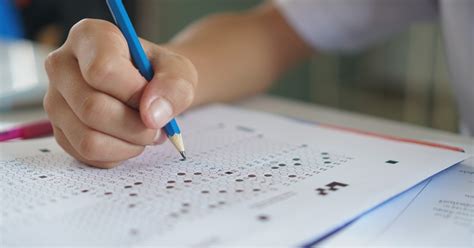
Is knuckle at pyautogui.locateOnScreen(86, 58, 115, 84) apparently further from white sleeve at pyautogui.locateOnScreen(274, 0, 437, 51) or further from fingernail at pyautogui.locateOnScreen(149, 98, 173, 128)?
white sleeve at pyautogui.locateOnScreen(274, 0, 437, 51)

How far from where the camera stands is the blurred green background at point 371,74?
170 centimetres

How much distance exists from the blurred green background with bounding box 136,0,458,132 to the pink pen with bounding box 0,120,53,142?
1.17 metres

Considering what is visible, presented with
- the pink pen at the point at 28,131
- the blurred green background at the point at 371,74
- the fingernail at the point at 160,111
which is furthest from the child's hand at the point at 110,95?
the blurred green background at the point at 371,74

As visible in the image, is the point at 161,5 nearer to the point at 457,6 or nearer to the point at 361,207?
the point at 457,6

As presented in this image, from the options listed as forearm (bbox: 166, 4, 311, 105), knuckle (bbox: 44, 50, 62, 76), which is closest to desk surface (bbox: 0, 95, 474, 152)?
forearm (bbox: 166, 4, 311, 105)

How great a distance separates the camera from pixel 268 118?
0.56m

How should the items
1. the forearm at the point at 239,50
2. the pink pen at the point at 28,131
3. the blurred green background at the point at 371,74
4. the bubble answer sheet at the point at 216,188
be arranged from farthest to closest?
the blurred green background at the point at 371,74 → the forearm at the point at 239,50 → the pink pen at the point at 28,131 → the bubble answer sheet at the point at 216,188

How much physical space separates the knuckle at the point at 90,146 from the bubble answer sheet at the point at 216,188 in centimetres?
1

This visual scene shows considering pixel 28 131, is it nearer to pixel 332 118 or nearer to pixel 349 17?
pixel 332 118

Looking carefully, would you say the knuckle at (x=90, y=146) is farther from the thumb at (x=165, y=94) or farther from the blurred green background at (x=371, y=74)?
the blurred green background at (x=371, y=74)

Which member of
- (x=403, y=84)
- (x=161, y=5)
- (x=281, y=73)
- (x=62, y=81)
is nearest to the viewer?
(x=62, y=81)

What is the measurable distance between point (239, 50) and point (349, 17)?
15 cm

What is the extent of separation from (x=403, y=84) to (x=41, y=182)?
1.57 meters

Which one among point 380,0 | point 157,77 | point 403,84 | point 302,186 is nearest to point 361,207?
point 302,186
